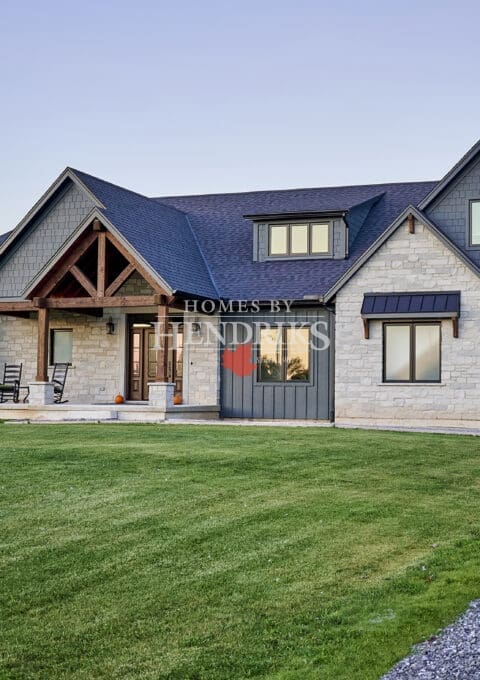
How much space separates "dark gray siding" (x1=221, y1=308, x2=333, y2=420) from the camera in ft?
70.9

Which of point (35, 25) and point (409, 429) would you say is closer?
point (409, 429)

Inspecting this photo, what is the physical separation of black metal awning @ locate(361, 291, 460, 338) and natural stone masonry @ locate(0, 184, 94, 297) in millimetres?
8149

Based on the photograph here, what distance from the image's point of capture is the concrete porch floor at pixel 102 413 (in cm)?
2083

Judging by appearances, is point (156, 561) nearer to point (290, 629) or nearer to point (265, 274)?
point (290, 629)

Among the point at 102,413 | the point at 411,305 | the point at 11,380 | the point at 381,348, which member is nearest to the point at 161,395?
the point at 102,413

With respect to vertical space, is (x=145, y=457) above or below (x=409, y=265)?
below

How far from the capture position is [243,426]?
738 inches

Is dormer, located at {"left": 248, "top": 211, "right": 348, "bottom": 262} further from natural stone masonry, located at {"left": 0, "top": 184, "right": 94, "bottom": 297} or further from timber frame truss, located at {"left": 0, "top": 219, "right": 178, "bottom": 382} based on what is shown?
natural stone masonry, located at {"left": 0, "top": 184, "right": 94, "bottom": 297}

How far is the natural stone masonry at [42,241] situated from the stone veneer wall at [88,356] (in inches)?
48.5

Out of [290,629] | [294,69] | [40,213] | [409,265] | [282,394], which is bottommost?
[290,629]

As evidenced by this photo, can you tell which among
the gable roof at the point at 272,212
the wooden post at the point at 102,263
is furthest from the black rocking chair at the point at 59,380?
the gable roof at the point at 272,212

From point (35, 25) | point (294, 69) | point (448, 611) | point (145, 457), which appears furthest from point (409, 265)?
point (448, 611)

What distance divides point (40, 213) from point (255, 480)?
1476cm

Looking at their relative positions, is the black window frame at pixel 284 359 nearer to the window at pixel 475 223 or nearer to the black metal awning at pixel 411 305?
the black metal awning at pixel 411 305
